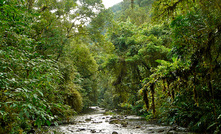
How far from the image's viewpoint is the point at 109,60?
15.4m

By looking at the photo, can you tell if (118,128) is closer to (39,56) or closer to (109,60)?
(109,60)

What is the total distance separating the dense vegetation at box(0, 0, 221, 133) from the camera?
3449mm

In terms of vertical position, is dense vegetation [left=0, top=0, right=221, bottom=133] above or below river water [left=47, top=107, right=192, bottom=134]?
above

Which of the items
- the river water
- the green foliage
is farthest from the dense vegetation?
the river water

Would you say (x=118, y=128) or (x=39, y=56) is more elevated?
(x=39, y=56)

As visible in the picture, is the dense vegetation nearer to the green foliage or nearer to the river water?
the green foliage

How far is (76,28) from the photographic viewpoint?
13406 mm

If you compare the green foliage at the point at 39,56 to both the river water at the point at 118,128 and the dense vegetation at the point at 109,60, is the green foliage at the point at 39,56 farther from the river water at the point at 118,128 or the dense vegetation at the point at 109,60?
the river water at the point at 118,128

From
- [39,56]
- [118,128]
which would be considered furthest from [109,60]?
[39,56]

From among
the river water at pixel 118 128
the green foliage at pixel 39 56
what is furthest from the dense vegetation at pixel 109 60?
the river water at pixel 118 128

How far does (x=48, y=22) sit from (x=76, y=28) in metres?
3.66

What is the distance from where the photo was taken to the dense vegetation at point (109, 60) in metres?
3.45

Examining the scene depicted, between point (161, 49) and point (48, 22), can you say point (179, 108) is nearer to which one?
point (161, 49)

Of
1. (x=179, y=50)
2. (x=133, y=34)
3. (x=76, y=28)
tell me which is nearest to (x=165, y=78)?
(x=179, y=50)
